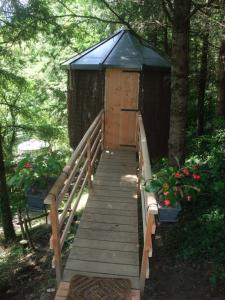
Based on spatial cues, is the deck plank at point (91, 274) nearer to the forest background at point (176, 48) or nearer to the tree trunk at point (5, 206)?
the forest background at point (176, 48)

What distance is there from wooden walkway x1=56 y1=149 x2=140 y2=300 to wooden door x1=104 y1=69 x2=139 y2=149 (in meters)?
2.04

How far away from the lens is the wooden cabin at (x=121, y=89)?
340 inches

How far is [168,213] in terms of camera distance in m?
5.05

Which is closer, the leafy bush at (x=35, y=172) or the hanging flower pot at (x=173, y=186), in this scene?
the hanging flower pot at (x=173, y=186)

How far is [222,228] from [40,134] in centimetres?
533

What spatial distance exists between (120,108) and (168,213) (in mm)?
4413

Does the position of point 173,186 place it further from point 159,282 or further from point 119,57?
point 119,57

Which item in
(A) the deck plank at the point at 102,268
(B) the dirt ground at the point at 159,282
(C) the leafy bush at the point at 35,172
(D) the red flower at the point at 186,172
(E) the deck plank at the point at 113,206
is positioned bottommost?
(B) the dirt ground at the point at 159,282

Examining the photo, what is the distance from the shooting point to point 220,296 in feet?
12.5

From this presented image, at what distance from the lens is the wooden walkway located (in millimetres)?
4148

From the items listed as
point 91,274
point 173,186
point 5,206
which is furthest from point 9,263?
point 173,186

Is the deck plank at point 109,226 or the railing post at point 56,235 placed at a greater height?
the railing post at point 56,235

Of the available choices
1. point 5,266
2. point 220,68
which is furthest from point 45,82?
point 5,266

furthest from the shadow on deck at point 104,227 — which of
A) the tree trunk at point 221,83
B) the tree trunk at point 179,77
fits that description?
the tree trunk at point 221,83
